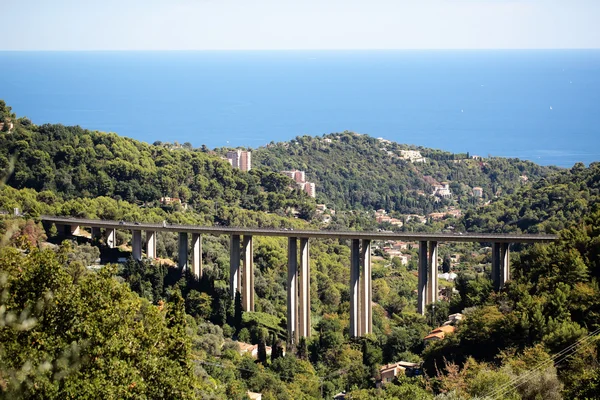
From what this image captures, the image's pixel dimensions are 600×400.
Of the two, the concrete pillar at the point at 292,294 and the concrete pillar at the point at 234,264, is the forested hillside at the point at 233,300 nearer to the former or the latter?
the concrete pillar at the point at 292,294

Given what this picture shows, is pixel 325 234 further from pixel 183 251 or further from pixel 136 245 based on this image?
pixel 136 245

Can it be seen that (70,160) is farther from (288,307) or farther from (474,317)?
(474,317)

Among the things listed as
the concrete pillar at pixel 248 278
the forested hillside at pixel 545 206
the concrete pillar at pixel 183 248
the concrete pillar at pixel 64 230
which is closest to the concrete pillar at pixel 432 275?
the concrete pillar at pixel 248 278

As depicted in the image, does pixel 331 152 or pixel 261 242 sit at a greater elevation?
pixel 331 152

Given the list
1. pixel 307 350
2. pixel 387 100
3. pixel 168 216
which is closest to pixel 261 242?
pixel 168 216

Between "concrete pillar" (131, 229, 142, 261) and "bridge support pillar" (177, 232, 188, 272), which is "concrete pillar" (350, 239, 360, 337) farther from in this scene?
"concrete pillar" (131, 229, 142, 261)

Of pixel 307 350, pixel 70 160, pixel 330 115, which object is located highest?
pixel 330 115

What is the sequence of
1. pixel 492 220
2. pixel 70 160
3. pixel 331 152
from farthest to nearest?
pixel 331 152, pixel 492 220, pixel 70 160
